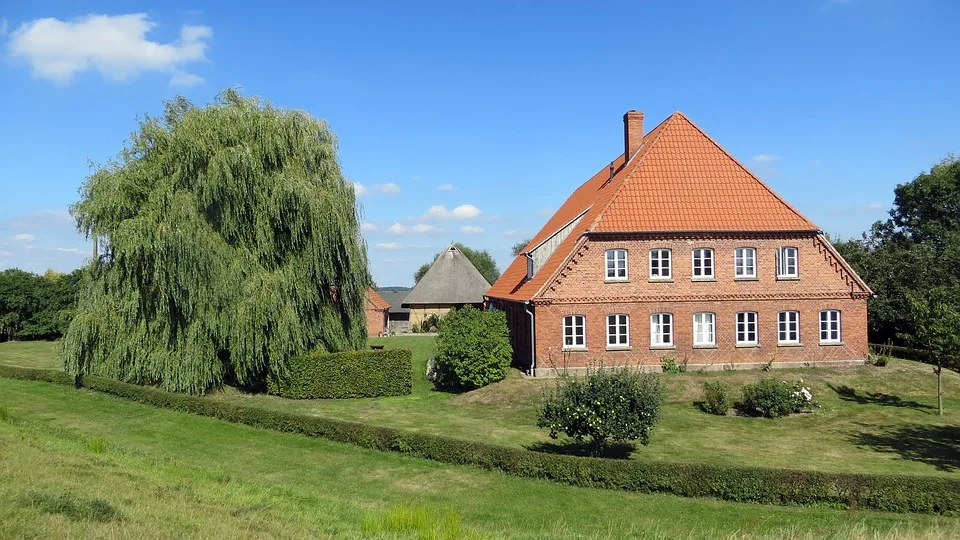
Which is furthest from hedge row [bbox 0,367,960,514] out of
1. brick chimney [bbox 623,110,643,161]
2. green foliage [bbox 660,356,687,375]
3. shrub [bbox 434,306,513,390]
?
brick chimney [bbox 623,110,643,161]

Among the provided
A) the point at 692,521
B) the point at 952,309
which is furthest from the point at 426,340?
the point at 692,521

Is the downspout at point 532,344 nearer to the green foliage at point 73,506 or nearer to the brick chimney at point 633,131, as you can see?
the brick chimney at point 633,131

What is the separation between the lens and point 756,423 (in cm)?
2250

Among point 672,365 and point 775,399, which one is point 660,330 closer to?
point 672,365

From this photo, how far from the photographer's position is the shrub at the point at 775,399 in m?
23.2

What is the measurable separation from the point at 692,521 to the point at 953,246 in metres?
37.7

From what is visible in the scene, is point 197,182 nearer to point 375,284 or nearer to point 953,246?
point 375,284

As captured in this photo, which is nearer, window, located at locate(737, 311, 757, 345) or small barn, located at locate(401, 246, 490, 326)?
window, located at locate(737, 311, 757, 345)

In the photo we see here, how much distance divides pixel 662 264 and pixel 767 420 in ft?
28.7

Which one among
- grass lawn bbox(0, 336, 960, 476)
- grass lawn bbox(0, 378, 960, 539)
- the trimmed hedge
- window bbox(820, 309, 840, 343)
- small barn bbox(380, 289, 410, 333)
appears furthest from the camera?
small barn bbox(380, 289, 410, 333)

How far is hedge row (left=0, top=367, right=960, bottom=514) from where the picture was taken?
13.3 m

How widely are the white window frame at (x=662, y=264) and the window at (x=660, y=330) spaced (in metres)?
1.67

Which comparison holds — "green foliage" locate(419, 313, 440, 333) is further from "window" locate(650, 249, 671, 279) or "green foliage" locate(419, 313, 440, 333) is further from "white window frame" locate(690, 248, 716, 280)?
"white window frame" locate(690, 248, 716, 280)

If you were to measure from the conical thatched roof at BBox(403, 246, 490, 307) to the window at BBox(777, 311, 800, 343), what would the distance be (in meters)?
35.5
